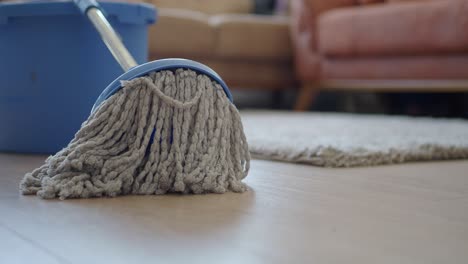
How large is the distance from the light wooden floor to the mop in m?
0.02

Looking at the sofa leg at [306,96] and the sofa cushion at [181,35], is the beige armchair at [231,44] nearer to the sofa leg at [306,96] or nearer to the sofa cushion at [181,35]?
the sofa cushion at [181,35]

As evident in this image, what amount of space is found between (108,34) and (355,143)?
22.2 inches

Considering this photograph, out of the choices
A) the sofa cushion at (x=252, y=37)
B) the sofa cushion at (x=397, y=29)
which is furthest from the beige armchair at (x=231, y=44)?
the sofa cushion at (x=397, y=29)

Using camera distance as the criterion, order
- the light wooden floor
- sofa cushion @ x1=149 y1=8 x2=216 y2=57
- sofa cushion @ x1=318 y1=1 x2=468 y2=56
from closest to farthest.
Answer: the light wooden floor
sofa cushion @ x1=318 y1=1 x2=468 y2=56
sofa cushion @ x1=149 y1=8 x2=216 y2=57

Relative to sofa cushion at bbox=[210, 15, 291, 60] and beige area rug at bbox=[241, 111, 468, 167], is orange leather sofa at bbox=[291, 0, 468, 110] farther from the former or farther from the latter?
beige area rug at bbox=[241, 111, 468, 167]

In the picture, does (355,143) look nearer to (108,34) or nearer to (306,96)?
(108,34)

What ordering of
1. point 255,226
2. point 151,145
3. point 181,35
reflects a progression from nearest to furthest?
point 255,226, point 151,145, point 181,35

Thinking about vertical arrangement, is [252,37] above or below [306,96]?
above

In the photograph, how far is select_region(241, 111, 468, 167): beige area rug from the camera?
1146 mm

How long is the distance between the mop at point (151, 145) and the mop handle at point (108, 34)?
0.12 metres

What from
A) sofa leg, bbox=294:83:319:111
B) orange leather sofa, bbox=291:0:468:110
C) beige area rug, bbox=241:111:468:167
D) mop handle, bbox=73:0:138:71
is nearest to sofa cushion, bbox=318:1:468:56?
orange leather sofa, bbox=291:0:468:110

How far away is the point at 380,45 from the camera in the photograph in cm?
241

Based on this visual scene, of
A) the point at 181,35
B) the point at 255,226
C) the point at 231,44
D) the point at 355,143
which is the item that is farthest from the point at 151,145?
the point at 231,44

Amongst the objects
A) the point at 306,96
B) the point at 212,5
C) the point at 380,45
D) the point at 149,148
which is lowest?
the point at 306,96
